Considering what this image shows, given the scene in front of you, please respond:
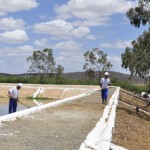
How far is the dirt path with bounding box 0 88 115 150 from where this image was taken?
9898 millimetres

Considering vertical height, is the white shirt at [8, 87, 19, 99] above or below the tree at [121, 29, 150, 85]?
below

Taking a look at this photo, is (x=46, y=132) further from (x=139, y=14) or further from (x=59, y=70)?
(x=59, y=70)

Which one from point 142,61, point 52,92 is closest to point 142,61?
point 142,61

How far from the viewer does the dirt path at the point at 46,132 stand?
990 cm

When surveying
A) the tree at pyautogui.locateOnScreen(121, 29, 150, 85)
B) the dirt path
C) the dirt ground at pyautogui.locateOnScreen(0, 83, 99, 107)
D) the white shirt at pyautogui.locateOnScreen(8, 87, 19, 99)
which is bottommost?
the dirt ground at pyautogui.locateOnScreen(0, 83, 99, 107)

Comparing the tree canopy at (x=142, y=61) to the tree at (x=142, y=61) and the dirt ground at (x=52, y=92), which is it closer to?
the tree at (x=142, y=61)

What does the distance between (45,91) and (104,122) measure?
125 ft

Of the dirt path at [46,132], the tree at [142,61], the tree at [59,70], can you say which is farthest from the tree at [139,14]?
the tree at [59,70]

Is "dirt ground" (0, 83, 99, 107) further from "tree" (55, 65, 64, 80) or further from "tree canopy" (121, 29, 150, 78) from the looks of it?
"tree" (55, 65, 64, 80)

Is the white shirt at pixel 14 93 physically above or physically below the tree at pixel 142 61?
below

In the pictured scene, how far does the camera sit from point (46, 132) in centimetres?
1177

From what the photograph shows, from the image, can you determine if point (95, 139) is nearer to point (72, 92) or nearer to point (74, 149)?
point (74, 149)

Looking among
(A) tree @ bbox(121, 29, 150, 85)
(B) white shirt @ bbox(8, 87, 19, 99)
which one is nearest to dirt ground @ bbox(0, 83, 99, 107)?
(A) tree @ bbox(121, 29, 150, 85)

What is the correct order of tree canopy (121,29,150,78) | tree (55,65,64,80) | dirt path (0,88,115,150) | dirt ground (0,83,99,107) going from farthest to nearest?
tree (55,65,64,80) → dirt ground (0,83,99,107) → tree canopy (121,29,150,78) → dirt path (0,88,115,150)
